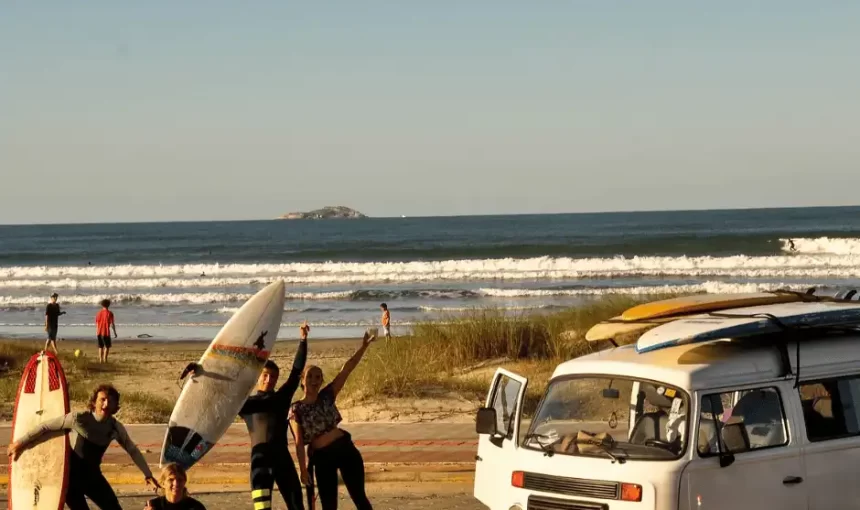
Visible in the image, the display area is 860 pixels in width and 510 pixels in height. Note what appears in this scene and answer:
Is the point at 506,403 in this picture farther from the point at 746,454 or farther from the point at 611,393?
the point at 746,454

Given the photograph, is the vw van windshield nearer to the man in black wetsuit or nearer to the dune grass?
the man in black wetsuit

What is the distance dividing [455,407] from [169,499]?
26.8 ft

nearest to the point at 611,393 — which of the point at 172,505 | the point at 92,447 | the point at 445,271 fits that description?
the point at 172,505

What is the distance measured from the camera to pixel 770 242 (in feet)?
235

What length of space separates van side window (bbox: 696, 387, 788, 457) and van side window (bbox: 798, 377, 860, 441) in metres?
0.19

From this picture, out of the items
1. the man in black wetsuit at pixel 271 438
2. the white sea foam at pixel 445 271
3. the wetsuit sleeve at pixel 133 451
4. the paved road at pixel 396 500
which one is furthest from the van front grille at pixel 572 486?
the white sea foam at pixel 445 271

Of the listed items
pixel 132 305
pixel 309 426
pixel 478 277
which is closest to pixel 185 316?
pixel 132 305

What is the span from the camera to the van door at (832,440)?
6945mm

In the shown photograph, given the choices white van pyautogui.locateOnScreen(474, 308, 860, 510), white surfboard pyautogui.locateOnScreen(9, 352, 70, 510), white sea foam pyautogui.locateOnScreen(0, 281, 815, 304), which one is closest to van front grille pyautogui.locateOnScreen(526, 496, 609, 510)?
white van pyautogui.locateOnScreen(474, 308, 860, 510)

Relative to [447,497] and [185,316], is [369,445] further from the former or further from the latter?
[185,316]

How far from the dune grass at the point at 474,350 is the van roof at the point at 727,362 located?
8689mm

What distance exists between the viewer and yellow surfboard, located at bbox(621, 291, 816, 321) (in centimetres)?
787

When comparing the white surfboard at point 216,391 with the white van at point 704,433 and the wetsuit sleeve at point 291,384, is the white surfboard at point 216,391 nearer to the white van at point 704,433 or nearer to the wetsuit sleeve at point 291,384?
the wetsuit sleeve at point 291,384

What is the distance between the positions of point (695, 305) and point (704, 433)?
1.36 metres
